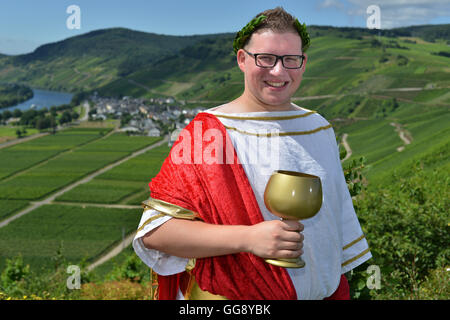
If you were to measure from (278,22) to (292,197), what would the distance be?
1131mm

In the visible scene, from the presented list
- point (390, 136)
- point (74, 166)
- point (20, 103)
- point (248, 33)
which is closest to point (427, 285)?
point (248, 33)

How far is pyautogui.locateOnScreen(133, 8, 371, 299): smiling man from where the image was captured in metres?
2.34

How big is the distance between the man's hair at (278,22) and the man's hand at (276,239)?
1.20 m

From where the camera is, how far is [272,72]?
2486 mm

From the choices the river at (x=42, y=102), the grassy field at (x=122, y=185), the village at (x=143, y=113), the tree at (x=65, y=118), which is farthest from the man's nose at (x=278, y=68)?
the river at (x=42, y=102)

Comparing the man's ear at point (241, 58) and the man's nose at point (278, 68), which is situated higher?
the man's ear at point (241, 58)

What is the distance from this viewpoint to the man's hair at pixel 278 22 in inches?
98.7

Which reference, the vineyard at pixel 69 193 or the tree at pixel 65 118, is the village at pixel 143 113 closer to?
the vineyard at pixel 69 193

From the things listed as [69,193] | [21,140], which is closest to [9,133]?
[21,140]

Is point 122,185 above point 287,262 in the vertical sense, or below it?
below

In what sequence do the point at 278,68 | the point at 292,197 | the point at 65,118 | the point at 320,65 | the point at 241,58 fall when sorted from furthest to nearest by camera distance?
1. the point at 65,118
2. the point at 320,65
3. the point at 241,58
4. the point at 278,68
5. the point at 292,197

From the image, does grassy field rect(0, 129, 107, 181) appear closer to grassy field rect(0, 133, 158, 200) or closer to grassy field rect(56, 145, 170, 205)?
grassy field rect(0, 133, 158, 200)

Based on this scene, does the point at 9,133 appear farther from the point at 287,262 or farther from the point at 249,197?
the point at 287,262
